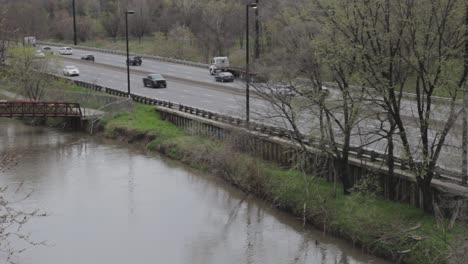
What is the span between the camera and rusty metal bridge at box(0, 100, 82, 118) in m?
55.2

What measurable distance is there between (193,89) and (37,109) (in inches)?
555

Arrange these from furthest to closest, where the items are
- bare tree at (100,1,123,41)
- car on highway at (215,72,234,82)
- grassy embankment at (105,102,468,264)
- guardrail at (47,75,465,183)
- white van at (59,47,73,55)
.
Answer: bare tree at (100,1,123,41) < white van at (59,47,73,55) < car on highway at (215,72,234,82) < guardrail at (47,75,465,183) < grassy embankment at (105,102,468,264)

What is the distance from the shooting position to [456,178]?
26.7m

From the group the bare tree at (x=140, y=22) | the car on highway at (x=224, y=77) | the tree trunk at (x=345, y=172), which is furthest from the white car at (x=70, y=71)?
the tree trunk at (x=345, y=172)

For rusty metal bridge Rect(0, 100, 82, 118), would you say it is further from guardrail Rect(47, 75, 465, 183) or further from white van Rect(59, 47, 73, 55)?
white van Rect(59, 47, 73, 55)

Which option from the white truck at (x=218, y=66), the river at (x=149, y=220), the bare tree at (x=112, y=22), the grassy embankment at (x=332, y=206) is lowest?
the river at (x=149, y=220)

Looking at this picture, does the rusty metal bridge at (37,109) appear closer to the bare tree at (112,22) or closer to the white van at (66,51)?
the white van at (66,51)

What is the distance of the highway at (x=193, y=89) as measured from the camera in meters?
33.6

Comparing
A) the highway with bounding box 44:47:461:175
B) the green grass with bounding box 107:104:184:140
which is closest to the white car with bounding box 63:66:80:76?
the highway with bounding box 44:47:461:175

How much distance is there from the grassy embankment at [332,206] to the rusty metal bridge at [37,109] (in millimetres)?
14433

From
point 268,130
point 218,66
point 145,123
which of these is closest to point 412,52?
point 268,130

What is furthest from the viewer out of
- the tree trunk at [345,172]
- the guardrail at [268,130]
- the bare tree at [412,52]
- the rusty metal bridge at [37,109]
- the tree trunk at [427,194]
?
the rusty metal bridge at [37,109]

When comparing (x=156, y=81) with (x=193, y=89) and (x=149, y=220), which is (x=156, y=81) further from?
(x=149, y=220)

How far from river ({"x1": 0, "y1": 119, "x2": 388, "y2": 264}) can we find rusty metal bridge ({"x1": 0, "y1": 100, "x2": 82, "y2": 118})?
34.4ft
